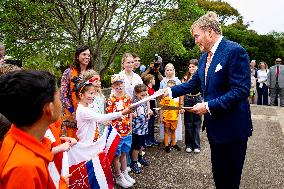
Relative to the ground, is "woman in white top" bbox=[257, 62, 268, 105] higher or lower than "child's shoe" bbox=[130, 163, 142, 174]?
higher

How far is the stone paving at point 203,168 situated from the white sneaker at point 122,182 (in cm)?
13

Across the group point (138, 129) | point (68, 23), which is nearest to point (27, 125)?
point (138, 129)

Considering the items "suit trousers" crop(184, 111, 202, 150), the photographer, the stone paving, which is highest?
the photographer

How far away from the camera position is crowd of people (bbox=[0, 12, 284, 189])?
1597mm

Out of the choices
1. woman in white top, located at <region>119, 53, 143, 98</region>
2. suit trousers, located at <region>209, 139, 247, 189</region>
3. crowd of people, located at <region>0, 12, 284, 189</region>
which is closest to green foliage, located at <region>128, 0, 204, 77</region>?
crowd of people, located at <region>0, 12, 284, 189</region>

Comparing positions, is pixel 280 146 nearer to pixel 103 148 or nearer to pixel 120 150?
pixel 120 150

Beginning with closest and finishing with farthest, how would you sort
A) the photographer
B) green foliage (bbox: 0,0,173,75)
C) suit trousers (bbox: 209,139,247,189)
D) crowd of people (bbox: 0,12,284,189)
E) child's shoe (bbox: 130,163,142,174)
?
1. crowd of people (bbox: 0,12,284,189)
2. suit trousers (bbox: 209,139,247,189)
3. child's shoe (bbox: 130,163,142,174)
4. the photographer
5. green foliage (bbox: 0,0,173,75)

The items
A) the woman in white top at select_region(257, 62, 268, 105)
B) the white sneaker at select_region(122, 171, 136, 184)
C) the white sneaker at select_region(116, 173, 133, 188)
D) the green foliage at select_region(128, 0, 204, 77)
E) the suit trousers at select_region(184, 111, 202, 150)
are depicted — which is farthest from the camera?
the woman in white top at select_region(257, 62, 268, 105)

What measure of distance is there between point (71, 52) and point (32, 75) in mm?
7769

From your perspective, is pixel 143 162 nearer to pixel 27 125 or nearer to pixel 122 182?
pixel 122 182

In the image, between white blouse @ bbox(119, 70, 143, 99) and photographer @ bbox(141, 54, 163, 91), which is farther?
photographer @ bbox(141, 54, 163, 91)

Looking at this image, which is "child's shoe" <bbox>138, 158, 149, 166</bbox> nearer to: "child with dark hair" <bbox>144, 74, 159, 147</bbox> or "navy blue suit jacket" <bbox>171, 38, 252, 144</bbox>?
"child with dark hair" <bbox>144, 74, 159, 147</bbox>

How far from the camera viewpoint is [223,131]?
3.12m

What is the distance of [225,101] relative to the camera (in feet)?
9.74
